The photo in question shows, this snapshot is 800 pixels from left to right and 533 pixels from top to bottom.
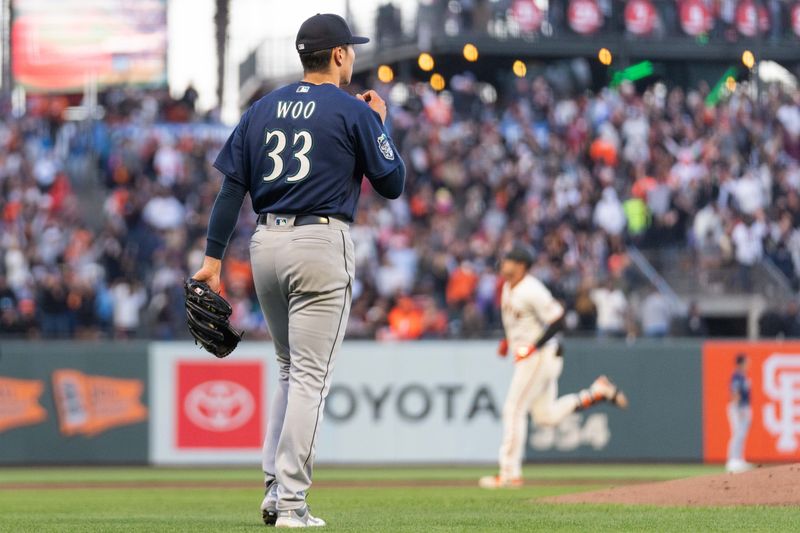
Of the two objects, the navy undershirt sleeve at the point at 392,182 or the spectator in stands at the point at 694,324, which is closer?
the navy undershirt sleeve at the point at 392,182

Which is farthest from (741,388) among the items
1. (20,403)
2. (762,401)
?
(20,403)

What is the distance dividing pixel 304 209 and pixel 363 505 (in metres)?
2.99

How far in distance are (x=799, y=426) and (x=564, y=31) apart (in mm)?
16676

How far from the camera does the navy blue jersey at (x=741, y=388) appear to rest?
51.9 ft

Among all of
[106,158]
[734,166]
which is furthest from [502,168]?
[106,158]

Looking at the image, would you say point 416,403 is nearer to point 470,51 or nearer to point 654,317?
point 654,317

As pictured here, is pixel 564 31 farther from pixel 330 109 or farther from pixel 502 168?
pixel 330 109

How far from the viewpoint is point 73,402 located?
17.6m

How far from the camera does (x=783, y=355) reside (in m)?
17.8

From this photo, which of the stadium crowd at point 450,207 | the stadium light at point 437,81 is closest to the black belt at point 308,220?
the stadium crowd at point 450,207

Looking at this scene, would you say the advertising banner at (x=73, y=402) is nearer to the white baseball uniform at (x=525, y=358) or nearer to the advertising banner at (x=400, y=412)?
the advertising banner at (x=400, y=412)

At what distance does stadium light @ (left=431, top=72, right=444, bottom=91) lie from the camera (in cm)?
3422

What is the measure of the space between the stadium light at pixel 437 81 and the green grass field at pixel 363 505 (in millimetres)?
18701

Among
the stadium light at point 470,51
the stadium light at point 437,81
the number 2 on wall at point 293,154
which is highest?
the stadium light at point 470,51
